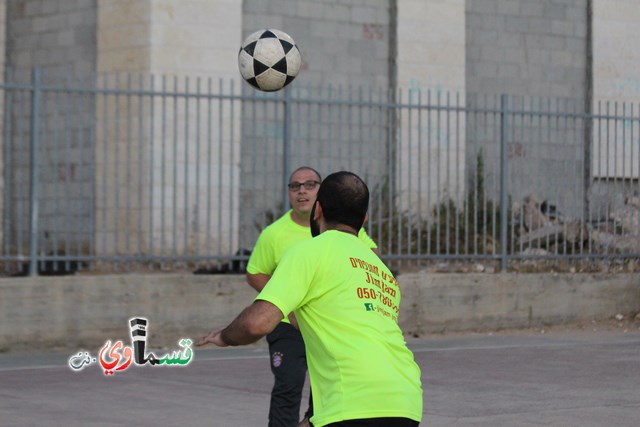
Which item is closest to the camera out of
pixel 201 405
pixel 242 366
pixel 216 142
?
pixel 201 405

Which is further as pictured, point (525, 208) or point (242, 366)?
point (525, 208)

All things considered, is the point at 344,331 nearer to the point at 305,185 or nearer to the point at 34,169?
the point at 305,185

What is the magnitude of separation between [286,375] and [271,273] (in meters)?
0.72

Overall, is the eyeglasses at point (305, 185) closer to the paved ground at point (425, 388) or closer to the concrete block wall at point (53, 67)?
the paved ground at point (425, 388)

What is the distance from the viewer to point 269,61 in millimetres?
11273

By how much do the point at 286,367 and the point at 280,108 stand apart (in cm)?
1129

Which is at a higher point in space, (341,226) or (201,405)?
(341,226)

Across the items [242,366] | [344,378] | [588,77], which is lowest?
[242,366]

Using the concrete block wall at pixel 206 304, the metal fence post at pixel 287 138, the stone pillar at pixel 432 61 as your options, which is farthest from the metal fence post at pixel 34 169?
the stone pillar at pixel 432 61

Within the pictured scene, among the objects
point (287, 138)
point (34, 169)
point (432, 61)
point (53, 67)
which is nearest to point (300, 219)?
point (34, 169)

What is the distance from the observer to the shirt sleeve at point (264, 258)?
7.98 metres

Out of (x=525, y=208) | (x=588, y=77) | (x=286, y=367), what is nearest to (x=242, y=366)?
(x=286, y=367)

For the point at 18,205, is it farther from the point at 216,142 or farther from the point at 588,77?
the point at 588,77

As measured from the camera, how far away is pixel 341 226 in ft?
16.8
